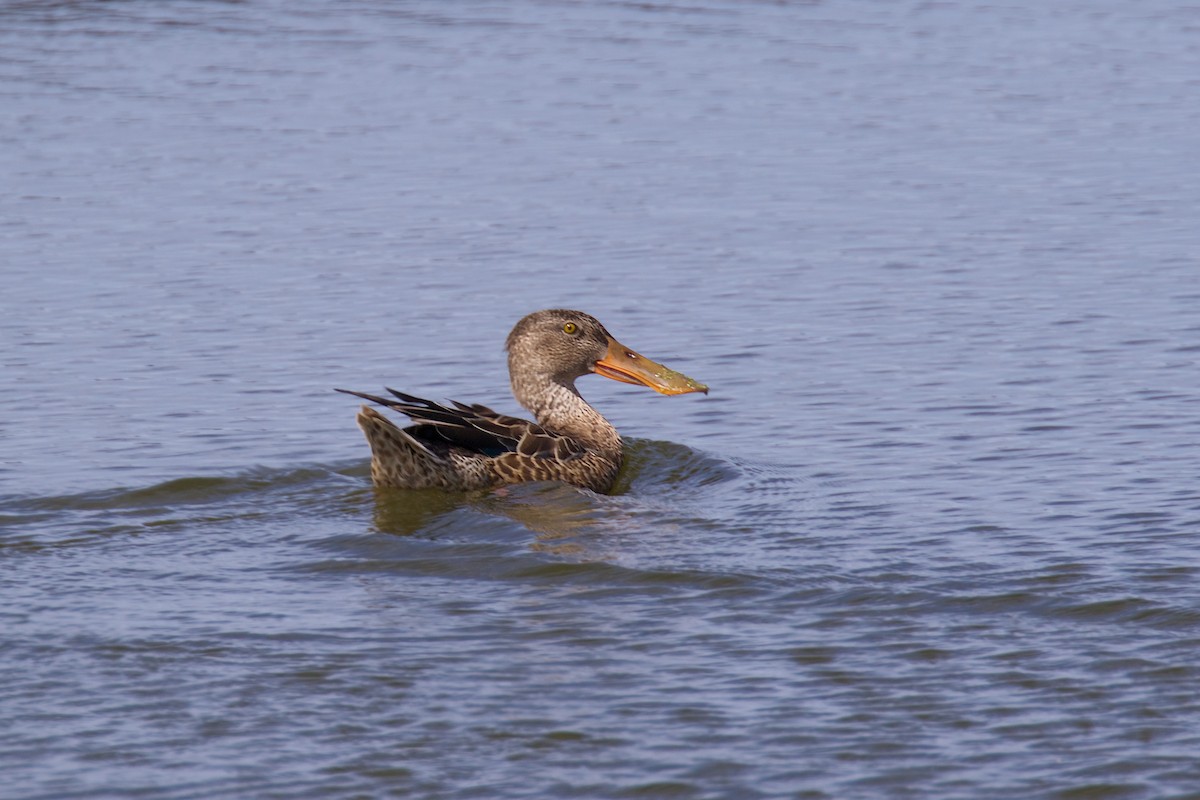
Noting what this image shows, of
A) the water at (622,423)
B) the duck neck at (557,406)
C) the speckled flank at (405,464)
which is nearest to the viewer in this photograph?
the water at (622,423)

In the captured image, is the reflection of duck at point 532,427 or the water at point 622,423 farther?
the reflection of duck at point 532,427

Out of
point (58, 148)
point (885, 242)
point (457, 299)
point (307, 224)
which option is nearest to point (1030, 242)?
point (885, 242)

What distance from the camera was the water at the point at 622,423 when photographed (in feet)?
21.1

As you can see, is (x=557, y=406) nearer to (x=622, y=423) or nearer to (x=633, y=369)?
(x=633, y=369)

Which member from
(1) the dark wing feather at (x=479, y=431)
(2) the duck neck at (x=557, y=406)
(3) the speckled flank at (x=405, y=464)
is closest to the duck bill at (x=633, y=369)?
(2) the duck neck at (x=557, y=406)

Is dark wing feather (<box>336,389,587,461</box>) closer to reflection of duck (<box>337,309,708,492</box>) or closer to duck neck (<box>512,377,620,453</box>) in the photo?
reflection of duck (<box>337,309,708,492</box>)

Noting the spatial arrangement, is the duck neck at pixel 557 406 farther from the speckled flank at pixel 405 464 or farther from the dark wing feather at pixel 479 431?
the speckled flank at pixel 405 464

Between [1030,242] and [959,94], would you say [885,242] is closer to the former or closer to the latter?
[1030,242]

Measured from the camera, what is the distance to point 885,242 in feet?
49.9

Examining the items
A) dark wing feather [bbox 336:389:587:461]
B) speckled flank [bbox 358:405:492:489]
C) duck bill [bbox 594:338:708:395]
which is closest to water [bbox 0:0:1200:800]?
speckled flank [bbox 358:405:492:489]

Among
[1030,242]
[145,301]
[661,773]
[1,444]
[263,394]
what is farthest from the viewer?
[1030,242]

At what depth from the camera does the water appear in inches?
253

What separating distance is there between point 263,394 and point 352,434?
842mm

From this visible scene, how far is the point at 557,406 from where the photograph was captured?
10969mm
